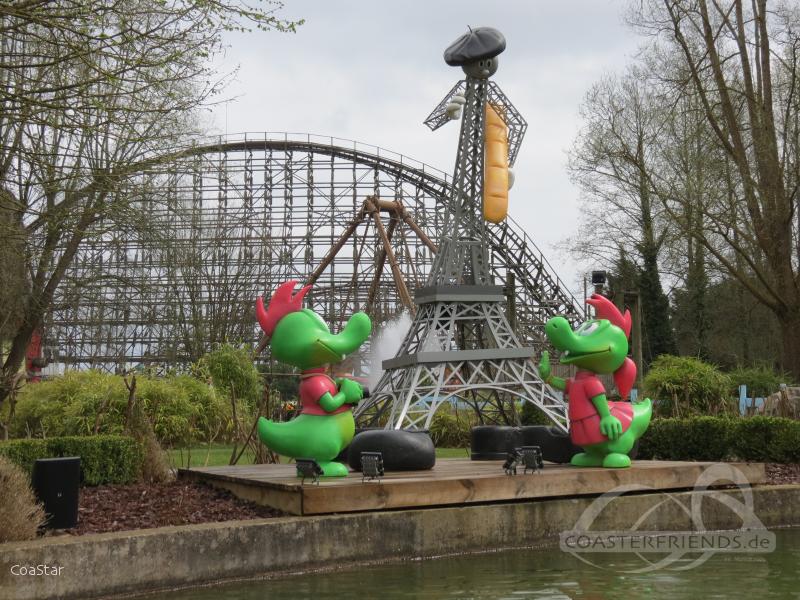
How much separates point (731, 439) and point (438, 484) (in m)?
4.80

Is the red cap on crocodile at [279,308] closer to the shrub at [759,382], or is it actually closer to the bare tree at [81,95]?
the bare tree at [81,95]

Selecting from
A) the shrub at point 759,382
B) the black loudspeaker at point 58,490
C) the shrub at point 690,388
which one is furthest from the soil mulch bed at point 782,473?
the shrub at point 759,382

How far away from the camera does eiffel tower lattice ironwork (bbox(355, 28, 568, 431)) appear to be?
10484mm

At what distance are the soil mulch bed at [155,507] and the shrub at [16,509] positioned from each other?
432 mm

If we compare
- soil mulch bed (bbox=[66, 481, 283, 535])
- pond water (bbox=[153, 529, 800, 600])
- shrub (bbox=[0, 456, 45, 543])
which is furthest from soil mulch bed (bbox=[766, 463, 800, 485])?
shrub (bbox=[0, 456, 45, 543])

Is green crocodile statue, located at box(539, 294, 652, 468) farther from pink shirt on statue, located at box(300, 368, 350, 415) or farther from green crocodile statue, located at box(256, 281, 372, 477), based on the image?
pink shirt on statue, located at box(300, 368, 350, 415)

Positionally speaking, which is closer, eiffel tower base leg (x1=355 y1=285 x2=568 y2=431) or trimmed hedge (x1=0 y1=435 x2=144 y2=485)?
trimmed hedge (x1=0 y1=435 x2=144 y2=485)

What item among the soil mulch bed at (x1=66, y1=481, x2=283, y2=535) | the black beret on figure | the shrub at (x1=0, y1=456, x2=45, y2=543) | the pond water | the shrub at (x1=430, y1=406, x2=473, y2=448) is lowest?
the pond water

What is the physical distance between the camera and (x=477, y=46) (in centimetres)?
1171

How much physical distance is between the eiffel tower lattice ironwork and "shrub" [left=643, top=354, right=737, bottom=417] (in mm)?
4190

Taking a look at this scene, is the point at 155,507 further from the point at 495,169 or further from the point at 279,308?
the point at 495,169

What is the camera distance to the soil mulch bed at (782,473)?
9605 millimetres


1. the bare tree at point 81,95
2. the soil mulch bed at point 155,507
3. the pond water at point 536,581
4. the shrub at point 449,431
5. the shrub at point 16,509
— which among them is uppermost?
the bare tree at point 81,95

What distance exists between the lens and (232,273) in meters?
29.7
